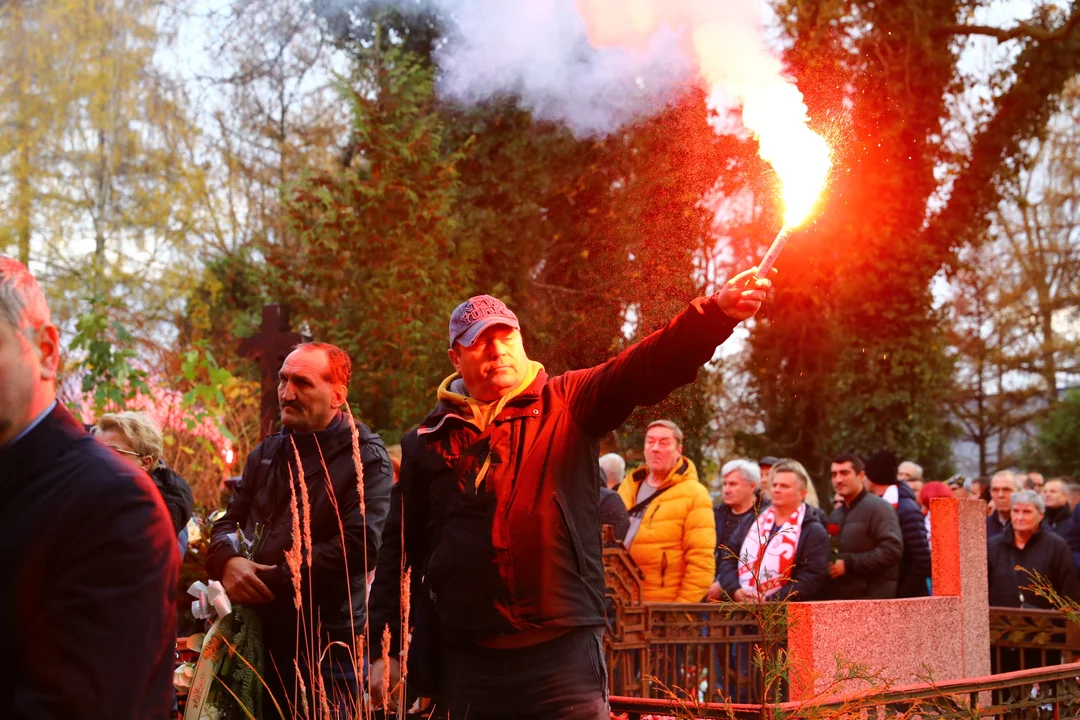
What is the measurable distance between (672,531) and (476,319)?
11.7 feet

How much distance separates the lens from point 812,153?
3754 mm

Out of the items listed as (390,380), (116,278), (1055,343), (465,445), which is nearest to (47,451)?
(465,445)

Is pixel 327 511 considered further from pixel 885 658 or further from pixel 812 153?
pixel 885 658

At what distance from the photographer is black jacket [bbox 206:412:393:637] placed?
4.18 m

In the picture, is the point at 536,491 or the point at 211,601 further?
the point at 211,601

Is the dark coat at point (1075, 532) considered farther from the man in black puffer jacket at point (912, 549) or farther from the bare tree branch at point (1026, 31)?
the bare tree branch at point (1026, 31)

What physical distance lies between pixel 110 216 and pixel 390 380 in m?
17.0

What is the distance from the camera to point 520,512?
3326mm

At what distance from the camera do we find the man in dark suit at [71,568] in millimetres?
1675

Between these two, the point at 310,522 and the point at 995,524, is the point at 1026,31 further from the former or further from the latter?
the point at 310,522

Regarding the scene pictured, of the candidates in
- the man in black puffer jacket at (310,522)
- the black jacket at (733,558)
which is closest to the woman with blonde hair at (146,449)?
the man in black puffer jacket at (310,522)

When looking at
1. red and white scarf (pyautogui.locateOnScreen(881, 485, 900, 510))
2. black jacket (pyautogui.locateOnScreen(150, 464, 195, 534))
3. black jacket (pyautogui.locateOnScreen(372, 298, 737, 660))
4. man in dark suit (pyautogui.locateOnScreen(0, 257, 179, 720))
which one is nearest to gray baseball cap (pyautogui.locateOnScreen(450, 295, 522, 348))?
black jacket (pyautogui.locateOnScreen(372, 298, 737, 660))

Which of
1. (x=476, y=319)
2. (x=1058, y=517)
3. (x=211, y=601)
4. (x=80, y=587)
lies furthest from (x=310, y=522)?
(x=1058, y=517)

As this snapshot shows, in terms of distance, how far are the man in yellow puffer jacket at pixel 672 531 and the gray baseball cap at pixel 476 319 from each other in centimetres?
342
